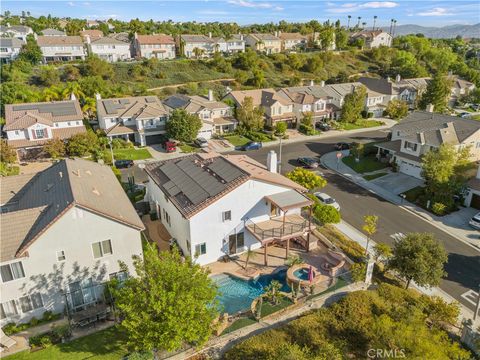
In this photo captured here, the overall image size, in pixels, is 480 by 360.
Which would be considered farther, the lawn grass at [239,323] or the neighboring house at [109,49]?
the neighboring house at [109,49]

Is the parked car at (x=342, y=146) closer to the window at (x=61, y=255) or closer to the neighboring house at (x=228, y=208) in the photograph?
the neighboring house at (x=228, y=208)

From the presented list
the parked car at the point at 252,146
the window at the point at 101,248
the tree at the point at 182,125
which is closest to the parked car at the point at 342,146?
the parked car at the point at 252,146

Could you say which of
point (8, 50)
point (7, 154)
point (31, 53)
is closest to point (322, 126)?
point (7, 154)

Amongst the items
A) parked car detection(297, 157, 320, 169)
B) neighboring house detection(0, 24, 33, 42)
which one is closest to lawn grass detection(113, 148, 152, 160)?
parked car detection(297, 157, 320, 169)

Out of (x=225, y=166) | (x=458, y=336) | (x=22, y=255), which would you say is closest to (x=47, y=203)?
(x=22, y=255)

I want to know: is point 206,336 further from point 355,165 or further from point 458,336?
point 355,165

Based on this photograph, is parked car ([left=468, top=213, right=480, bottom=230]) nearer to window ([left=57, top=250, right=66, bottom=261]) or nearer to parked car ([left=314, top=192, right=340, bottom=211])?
parked car ([left=314, top=192, right=340, bottom=211])

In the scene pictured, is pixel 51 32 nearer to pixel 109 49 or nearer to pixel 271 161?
pixel 109 49
